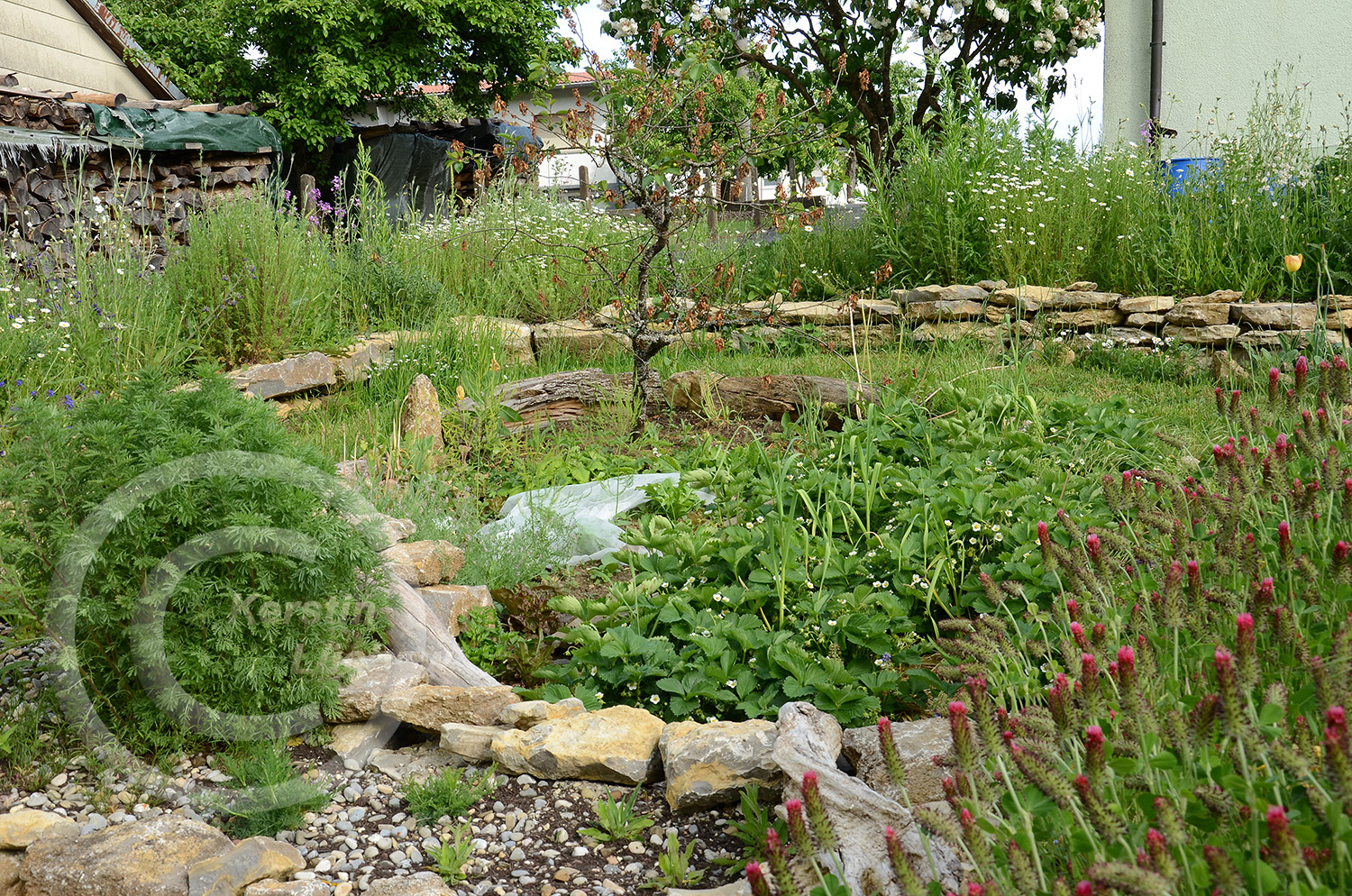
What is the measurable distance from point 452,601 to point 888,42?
10.1 meters

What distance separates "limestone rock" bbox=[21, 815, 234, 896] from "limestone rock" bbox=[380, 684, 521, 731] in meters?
0.55

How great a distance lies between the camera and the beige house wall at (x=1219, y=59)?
864 cm

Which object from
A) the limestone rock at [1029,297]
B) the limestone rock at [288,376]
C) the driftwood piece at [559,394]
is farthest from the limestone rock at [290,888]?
the limestone rock at [1029,297]

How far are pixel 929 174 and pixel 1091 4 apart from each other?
18.1 ft

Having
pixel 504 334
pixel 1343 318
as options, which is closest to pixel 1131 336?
pixel 1343 318

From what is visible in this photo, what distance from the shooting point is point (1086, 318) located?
6.46 metres

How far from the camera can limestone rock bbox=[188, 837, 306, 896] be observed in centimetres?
181

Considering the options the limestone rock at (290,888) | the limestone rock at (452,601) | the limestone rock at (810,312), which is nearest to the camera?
the limestone rock at (290,888)

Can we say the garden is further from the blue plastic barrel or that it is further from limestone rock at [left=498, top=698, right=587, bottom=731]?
the blue plastic barrel

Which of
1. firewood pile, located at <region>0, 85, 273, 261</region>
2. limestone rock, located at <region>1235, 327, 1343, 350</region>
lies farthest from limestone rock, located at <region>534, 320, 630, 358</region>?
limestone rock, located at <region>1235, 327, 1343, 350</region>

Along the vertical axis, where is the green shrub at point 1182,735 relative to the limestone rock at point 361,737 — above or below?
above

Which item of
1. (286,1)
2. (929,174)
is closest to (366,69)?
(286,1)

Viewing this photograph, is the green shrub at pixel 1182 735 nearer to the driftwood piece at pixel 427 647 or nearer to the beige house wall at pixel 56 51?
the driftwood piece at pixel 427 647

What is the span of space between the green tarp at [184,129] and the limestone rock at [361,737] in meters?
7.54
